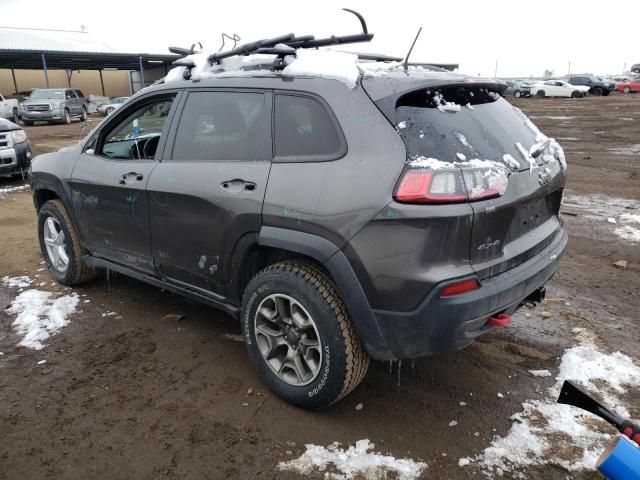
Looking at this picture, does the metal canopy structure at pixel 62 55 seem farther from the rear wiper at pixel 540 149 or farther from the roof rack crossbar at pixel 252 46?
the rear wiper at pixel 540 149

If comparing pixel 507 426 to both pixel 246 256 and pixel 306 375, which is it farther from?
pixel 246 256

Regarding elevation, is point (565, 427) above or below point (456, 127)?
below

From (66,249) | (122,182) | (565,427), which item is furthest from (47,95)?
(565,427)

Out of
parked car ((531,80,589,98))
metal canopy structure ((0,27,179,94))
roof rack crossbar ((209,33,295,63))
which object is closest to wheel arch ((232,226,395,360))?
roof rack crossbar ((209,33,295,63))

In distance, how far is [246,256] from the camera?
117 inches

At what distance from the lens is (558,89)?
38719 mm

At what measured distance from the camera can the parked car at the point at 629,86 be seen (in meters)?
41.0

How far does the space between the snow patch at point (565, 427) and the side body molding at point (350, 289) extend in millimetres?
746

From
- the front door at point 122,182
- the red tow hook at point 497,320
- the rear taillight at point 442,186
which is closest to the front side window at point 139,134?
the front door at point 122,182

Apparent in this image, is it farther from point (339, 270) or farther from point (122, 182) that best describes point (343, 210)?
point (122, 182)

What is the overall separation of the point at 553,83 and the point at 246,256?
42.9 metres

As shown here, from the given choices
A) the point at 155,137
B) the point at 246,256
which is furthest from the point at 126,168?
the point at 246,256

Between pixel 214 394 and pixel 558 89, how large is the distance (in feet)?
139

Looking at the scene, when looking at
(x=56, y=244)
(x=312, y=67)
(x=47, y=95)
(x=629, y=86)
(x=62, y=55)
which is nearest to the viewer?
(x=312, y=67)
